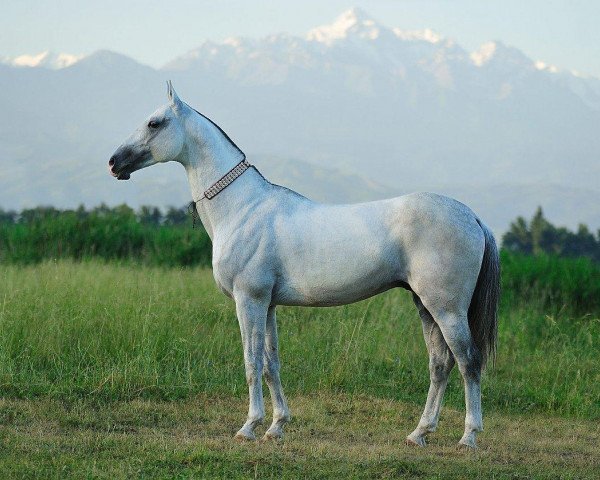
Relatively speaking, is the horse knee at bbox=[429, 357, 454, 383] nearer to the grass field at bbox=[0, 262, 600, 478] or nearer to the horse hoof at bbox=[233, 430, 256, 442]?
the grass field at bbox=[0, 262, 600, 478]

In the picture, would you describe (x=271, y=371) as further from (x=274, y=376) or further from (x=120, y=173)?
(x=120, y=173)

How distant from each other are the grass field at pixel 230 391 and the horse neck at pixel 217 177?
5.35 feet

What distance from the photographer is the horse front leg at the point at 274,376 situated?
6691 mm

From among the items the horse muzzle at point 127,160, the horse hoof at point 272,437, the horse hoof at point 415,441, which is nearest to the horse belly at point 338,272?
the horse hoof at point 272,437

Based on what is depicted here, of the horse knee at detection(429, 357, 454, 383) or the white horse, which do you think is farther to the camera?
the horse knee at detection(429, 357, 454, 383)

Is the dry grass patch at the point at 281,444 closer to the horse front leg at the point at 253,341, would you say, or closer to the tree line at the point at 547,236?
the horse front leg at the point at 253,341

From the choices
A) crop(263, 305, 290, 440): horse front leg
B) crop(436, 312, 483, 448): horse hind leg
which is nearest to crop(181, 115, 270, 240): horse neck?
crop(263, 305, 290, 440): horse front leg

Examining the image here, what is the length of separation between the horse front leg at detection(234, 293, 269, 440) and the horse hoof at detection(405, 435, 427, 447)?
1.08 meters

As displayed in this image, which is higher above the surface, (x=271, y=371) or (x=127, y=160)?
(x=127, y=160)

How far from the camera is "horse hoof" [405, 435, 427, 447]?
22.1 ft

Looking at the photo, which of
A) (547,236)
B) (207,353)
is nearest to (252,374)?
(207,353)

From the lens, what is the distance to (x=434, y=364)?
21.7ft

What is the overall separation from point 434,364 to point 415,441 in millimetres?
591

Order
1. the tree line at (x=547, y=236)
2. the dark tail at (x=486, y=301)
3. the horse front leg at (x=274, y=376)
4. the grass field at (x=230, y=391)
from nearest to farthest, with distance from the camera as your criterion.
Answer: the grass field at (x=230, y=391), the dark tail at (x=486, y=301), the horse front leg at (x=274, y=376), the tree line at (x=547, y=236)
